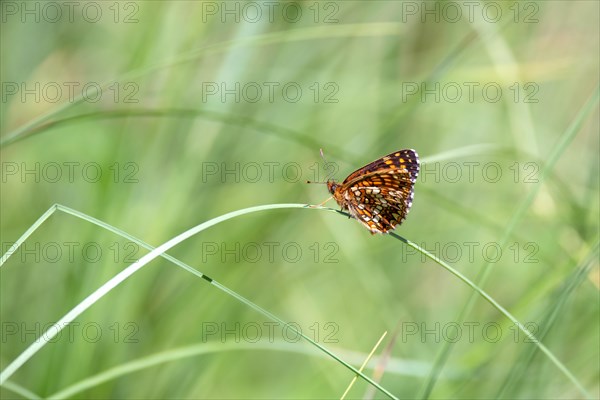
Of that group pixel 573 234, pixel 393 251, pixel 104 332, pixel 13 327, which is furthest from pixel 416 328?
pixel 13 327

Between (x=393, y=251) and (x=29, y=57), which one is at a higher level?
(x=393, y=251)

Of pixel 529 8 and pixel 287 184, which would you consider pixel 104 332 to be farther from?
pixel 529 8

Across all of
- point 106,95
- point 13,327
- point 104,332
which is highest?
point 106,95
